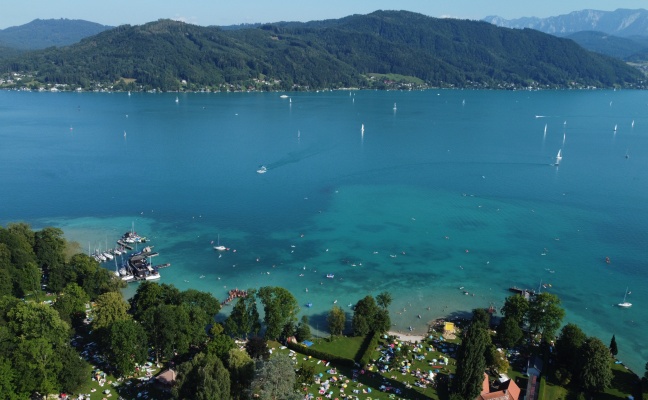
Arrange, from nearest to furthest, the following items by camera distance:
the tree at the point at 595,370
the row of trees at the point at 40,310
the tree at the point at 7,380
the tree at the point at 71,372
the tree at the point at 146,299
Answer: the tree at the point at 7,380 < the row of trees at the point at 40,310 < the tree at the point at 71,372 < the tree at the point at 595,370 < the tree at the point at 146,299

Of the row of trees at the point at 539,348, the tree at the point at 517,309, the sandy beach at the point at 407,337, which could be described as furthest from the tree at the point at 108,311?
the tree at the point at 517,309

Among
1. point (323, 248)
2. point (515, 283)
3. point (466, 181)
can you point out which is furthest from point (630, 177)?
point (323, 248)

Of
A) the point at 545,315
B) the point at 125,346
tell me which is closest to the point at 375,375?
the point at 545,315

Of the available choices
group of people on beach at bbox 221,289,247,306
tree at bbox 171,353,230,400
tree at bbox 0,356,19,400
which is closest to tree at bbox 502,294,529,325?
tree at bbox 171,353,230,400

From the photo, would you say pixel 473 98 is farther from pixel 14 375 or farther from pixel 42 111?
pixel 14 375

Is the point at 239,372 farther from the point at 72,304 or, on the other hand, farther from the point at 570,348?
the point at 570,348

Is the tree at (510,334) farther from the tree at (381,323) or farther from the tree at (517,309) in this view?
the tree at (381,323)
